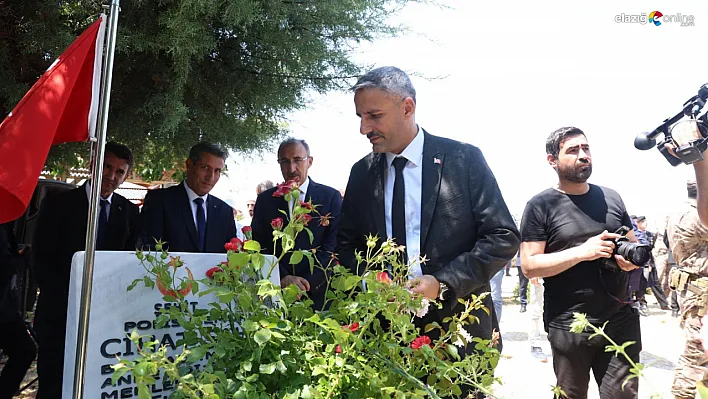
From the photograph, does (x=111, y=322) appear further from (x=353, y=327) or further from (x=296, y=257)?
(x=353, y=327)

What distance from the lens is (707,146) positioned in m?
2.01

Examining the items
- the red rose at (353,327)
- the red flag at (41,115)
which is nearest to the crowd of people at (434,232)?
the red rose at (353,327)

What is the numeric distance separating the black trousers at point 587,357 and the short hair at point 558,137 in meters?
0.98

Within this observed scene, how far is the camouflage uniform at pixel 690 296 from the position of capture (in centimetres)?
341

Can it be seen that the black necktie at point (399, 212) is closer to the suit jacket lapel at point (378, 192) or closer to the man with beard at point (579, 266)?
the suit jacket lapel at point (378, 192)

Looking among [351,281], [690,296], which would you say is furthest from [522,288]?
[351,281]

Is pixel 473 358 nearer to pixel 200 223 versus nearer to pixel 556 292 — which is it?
pixel 556 292

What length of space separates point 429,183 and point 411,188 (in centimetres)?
8

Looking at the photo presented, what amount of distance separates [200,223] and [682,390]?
315 centimetres

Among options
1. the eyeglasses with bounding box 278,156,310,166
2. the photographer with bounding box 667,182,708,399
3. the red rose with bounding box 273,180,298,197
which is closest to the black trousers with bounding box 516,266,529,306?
the photographer with bounding box 667,182,708,399

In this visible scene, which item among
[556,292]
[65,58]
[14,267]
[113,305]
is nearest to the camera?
[113,305]

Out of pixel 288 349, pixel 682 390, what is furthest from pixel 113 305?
pixel 682 390

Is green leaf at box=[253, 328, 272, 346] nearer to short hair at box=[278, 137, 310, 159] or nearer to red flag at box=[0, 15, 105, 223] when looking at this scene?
red flag at box=[0, 15, 105, 223]

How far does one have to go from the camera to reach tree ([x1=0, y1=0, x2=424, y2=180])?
9.11 feet
